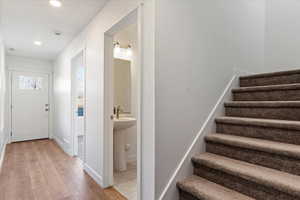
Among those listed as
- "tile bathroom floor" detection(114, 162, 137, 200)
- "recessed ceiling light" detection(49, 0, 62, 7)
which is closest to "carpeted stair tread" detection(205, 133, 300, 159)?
"tile bathroom floor" detection(114, 162, 137, 200)

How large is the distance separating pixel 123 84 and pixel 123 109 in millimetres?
481

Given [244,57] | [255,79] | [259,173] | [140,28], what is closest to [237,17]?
[244,57]

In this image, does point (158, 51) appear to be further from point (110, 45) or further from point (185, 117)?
point (110, 45)

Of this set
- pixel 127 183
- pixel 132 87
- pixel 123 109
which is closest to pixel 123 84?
pixel 132 87

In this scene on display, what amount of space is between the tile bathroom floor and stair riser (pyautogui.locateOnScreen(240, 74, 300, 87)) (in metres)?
2.02

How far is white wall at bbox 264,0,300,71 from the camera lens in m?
2.75

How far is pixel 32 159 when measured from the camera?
3479 mm

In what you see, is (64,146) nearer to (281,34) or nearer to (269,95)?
(269,95)

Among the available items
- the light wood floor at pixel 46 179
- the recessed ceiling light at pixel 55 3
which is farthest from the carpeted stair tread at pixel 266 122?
the recessed ceiling light at pixel 55 3

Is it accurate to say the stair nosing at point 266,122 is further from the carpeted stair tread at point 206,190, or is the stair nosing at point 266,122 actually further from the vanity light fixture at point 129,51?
the vanity light fixture at point 129,51

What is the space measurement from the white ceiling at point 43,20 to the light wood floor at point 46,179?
2466 mm

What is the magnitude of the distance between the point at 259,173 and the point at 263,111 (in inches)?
31.0

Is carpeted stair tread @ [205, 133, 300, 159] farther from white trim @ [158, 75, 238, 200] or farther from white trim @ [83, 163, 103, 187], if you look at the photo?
white trim @ [83, 163, 103, 187]

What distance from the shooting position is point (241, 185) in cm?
132
